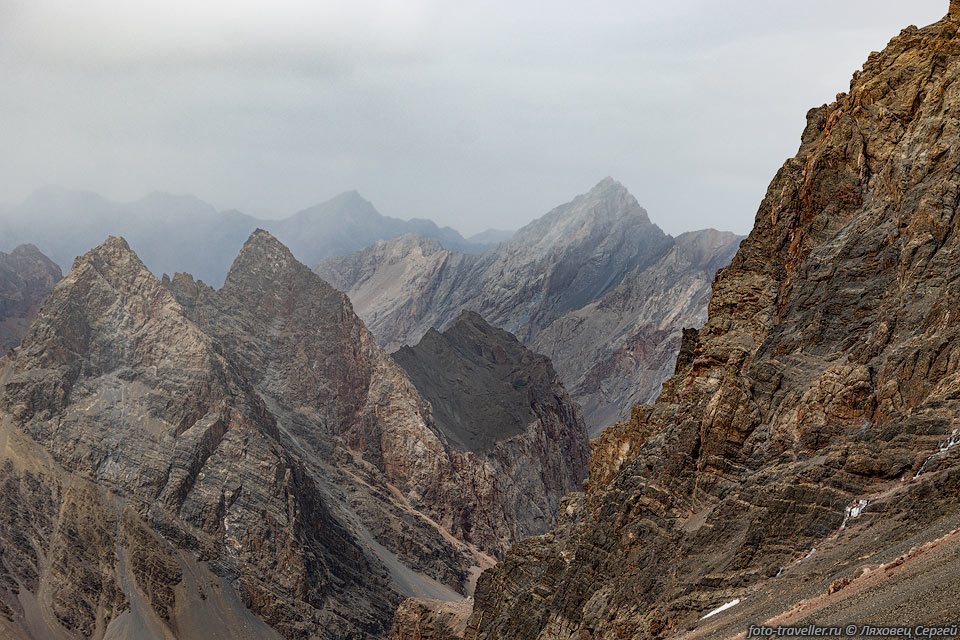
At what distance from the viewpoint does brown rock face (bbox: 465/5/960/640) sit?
3756 cm

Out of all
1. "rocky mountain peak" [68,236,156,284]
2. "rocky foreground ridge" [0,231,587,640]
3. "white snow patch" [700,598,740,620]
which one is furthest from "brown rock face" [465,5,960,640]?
"rocky mountain peak" [68,236,156,284]

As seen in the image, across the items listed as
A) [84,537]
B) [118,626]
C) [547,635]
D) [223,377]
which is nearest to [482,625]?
[547,635]

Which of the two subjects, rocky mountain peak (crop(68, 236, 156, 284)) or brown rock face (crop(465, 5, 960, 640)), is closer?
brown rock face (crop(465, 5, 960, 640))

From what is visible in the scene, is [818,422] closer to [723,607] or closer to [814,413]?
[814,413]

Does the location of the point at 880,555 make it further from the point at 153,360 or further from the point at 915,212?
the point at 153,360

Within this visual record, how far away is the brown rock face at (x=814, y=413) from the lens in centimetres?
3756

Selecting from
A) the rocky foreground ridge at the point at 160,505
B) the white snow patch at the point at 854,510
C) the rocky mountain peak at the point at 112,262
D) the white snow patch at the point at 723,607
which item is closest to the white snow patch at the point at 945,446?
the white snow patch at the point at 854,510

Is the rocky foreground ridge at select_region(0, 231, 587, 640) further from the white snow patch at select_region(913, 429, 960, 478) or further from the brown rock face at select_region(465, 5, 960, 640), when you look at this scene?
the white snow patch at select_region(913, 429, 960, 478)

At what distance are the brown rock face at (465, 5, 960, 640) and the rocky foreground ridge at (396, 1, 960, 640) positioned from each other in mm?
114

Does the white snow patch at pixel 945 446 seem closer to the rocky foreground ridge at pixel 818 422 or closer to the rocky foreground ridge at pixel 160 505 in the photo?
the rocky foreground ridge at pixel 818 422

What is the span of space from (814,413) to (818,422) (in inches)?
24.4

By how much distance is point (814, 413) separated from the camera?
4469 cm

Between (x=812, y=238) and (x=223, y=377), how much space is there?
12707 centimetres

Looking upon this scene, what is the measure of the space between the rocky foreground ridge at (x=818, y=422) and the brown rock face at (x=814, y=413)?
0.37ft
